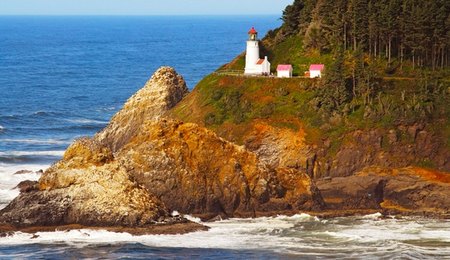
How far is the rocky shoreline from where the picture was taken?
260 feet

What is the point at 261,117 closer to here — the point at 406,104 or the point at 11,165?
the point at 406,104

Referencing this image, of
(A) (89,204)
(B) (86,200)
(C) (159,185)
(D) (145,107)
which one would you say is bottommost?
(A) (89,204)

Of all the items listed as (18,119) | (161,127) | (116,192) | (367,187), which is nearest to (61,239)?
(116,192)

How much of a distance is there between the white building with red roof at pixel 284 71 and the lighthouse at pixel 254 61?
2.10 meters

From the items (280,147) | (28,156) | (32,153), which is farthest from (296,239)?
(32,153)

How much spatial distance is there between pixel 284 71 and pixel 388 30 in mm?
10077

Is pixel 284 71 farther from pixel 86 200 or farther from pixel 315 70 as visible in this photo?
pixel 86 200

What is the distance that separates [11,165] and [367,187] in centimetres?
3517

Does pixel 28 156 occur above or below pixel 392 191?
below

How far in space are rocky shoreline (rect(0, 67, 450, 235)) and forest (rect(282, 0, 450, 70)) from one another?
17403 millimetres

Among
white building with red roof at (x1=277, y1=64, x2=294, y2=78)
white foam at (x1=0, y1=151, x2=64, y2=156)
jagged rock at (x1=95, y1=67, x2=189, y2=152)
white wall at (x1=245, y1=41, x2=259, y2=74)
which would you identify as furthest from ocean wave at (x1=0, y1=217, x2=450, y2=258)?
white foam at (x1=0, y1=151, x2=64, y2=156)

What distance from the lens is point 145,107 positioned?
105375 millimetres

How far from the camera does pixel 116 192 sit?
3132 inches

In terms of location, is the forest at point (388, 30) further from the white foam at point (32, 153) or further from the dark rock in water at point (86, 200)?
the dark rock in water at point (86, 200)
